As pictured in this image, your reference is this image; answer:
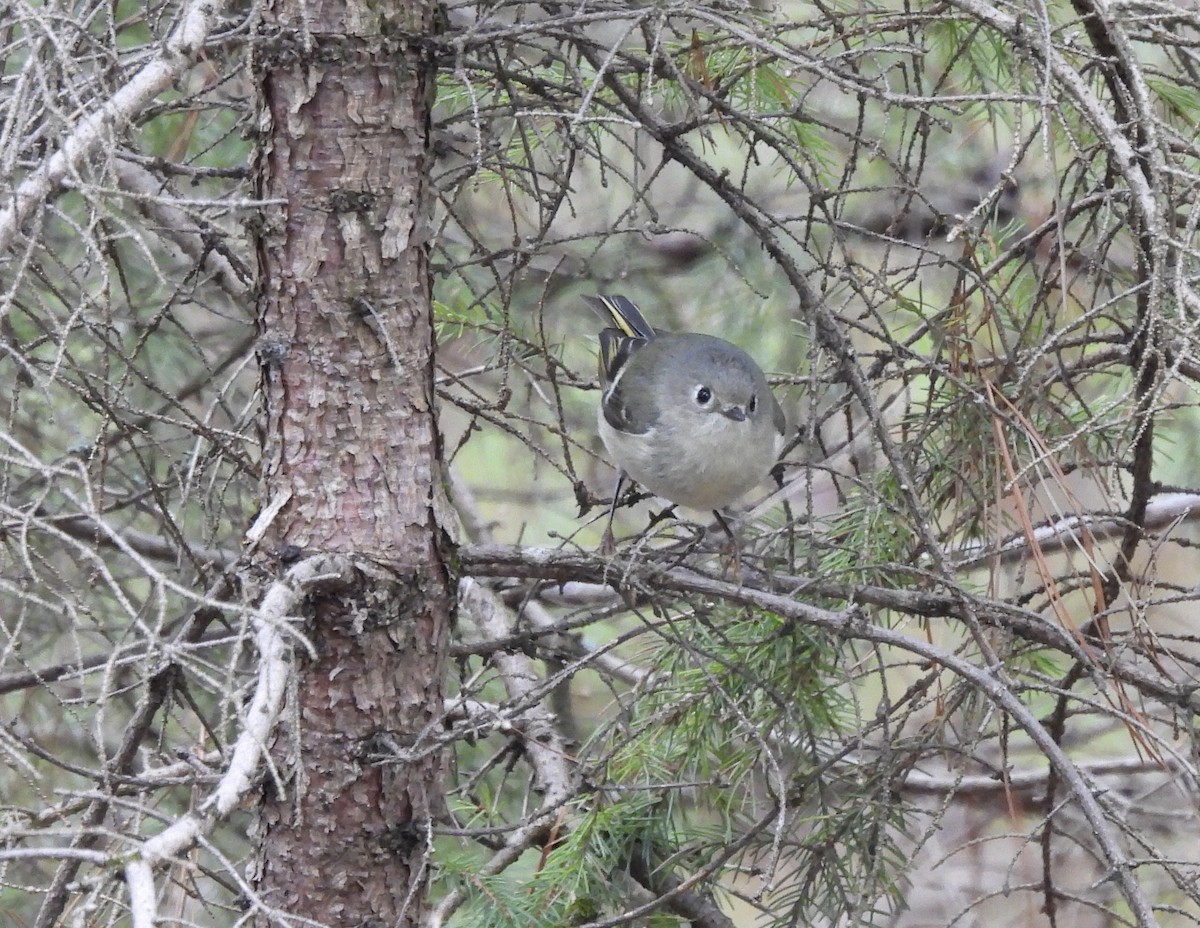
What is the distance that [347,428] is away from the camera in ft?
7.13

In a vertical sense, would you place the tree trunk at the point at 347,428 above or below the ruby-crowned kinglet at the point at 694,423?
below

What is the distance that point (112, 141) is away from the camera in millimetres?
1465

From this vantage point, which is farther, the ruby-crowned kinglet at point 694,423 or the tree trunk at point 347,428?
the ruby-crowned kinglet at point 694,423

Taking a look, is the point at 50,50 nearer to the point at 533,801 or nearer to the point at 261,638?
the point at 261,638

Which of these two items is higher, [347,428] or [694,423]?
[694,423]

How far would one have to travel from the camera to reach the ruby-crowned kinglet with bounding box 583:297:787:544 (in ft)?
11.0

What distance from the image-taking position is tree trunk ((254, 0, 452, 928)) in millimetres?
2127

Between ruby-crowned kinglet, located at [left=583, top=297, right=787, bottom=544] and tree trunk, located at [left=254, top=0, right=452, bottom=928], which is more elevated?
ruby-crowned kinglet, located at [left=583, top=297, right=787, bottom=544]

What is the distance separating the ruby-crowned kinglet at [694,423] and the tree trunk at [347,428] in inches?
50.4

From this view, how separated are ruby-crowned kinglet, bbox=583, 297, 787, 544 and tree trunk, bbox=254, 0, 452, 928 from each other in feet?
4.20

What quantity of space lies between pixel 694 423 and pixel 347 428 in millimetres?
1429

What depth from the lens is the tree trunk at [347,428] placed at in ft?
6.98

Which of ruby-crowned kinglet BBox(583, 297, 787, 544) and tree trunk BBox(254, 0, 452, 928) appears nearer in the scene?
tree trunk BBox(254, 0, 452, 928)

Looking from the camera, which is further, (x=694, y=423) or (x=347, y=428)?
(x=694, y=423)
